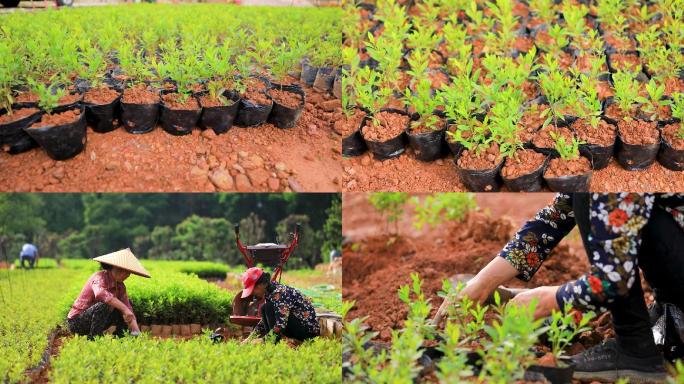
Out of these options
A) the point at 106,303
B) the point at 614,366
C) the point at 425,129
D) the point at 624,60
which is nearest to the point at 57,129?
the point at 106,303

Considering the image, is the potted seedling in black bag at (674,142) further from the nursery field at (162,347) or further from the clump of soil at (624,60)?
the nursery field at (162,347)

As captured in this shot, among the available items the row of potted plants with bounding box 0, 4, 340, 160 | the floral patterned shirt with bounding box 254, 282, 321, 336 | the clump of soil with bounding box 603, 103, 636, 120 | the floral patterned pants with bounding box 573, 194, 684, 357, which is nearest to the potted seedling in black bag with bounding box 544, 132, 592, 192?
the clump of soil with bounding box 603, 103, 636, 120

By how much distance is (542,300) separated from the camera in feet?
8.99

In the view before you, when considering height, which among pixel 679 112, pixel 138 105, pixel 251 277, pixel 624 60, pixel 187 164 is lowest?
pixel 251 277

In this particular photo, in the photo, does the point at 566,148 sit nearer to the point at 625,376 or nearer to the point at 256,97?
the point at 625,376

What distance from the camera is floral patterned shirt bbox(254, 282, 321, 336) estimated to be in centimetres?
351

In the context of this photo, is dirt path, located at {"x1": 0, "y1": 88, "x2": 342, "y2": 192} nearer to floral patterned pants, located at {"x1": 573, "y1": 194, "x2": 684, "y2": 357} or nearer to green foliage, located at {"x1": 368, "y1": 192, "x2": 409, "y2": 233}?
green foliage, located at {"x1": 368, "y1": 192, "x2": 409, "y2": 233}

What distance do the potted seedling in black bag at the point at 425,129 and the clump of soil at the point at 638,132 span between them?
1.11m

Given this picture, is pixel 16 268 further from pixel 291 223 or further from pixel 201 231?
pixel 291 223

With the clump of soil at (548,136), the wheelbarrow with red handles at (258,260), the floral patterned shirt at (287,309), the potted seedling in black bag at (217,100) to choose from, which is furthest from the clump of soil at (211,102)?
the clump of soil at (548,136)

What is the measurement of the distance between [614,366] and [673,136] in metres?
1.92

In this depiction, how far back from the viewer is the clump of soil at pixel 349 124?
452cm

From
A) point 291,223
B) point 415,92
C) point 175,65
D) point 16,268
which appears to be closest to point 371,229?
point 291,223

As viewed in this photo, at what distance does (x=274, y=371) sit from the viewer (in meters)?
3.01
